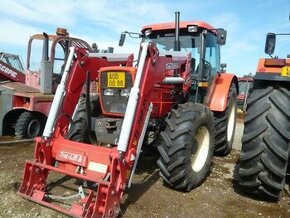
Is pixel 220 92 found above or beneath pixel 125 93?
beneath

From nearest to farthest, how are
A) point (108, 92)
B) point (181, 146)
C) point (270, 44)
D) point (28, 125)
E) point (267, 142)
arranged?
point (267, 142), point (181, 146), point (270, 44), point (108, 92), point (28, 125)

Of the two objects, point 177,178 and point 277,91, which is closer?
point 277,91

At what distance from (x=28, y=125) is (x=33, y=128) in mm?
198

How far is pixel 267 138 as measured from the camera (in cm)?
407

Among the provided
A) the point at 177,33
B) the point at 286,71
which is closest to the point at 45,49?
the point at 177,33

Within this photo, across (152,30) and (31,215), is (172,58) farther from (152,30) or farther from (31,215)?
(31,215)

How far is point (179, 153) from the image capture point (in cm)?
444

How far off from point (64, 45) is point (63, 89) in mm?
4596

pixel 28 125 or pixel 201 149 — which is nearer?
pixel 201 149

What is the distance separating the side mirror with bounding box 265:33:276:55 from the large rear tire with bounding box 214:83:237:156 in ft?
7.50

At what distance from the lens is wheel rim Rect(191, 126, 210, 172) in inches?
201

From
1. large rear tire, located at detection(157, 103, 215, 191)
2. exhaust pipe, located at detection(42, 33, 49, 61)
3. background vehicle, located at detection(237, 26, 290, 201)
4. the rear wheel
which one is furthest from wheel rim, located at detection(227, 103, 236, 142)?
exhaust pipe, located at detection(42, 33, 49, 61)

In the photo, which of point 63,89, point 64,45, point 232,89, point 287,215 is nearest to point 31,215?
point 63,89

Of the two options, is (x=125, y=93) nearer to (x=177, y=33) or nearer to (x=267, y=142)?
(x=177, y=33)
